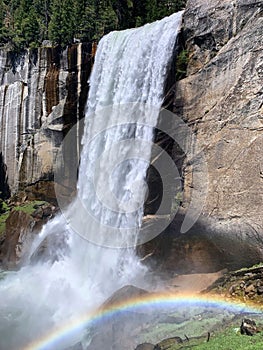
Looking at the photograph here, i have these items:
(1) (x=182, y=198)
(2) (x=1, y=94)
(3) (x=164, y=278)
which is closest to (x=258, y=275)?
(3) (x=164, y=278)

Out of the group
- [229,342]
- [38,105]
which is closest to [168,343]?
[229,342]

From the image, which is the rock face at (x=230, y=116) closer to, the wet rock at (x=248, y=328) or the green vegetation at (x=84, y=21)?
the wet rock at (x=248, y=328)

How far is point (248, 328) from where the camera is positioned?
10047mm

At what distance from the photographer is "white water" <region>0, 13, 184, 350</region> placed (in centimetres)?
1623

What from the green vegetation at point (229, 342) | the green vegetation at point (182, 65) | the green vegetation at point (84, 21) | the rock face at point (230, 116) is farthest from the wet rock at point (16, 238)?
the green vegetation at point (84, 21)

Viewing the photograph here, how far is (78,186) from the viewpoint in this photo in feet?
77.9

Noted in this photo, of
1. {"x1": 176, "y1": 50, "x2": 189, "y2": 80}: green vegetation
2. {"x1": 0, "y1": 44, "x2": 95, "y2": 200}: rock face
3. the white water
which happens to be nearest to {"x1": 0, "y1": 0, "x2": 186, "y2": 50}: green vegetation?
{"x1": 0, "y1": 44, "x2": 95, "y2": 200}: rock face

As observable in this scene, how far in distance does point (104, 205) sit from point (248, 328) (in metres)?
11.6

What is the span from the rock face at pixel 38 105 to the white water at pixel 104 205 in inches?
81.0

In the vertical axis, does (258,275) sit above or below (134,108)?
below

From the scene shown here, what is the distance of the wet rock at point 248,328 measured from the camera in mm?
9961

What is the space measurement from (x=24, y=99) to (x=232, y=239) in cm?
2124

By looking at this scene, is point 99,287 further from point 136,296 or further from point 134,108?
point 134,108

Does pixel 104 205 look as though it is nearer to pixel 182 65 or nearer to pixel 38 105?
pixel 182 65
